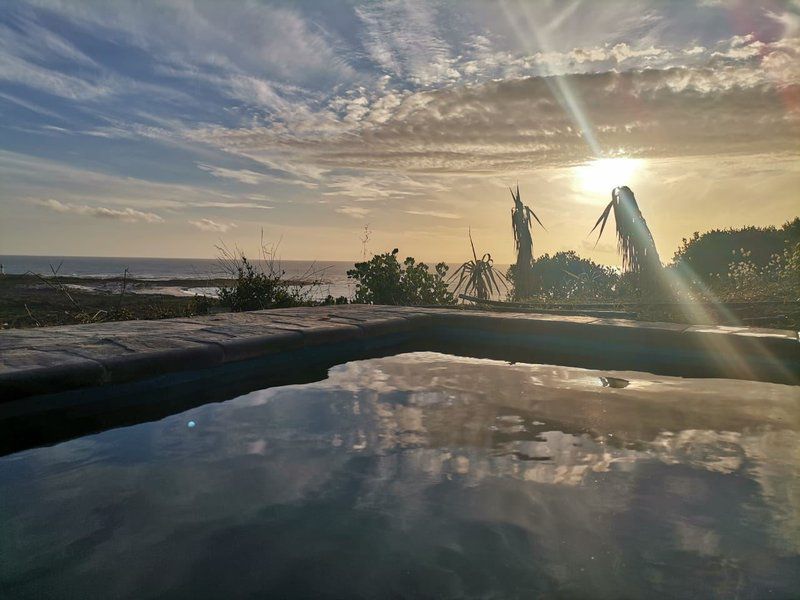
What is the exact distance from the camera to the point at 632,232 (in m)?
9.62

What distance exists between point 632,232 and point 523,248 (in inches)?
107

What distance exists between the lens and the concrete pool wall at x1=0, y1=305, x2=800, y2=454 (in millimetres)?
2932

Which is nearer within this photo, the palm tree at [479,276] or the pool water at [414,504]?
the pool water at [414,504]

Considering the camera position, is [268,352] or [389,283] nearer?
[268,352]

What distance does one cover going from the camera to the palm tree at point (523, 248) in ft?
39.0

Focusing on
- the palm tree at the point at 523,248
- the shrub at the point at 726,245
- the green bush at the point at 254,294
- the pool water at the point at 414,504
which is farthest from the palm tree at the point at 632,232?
A: the shrub at the point at 726,245

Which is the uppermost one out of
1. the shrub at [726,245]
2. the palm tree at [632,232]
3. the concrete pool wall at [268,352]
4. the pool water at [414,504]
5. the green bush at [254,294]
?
the shrub at [726,245]

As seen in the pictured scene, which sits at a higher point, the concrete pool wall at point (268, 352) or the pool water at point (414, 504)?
the concrete pool wall at point (268, 352)

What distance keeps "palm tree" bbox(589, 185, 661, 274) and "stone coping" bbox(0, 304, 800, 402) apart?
4559mm

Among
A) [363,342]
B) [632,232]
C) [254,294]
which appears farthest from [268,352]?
[632,232]

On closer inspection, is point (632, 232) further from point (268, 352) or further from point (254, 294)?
point (268, 352)

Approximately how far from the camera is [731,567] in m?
1.64

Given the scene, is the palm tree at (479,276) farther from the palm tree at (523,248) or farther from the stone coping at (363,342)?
the stone coping at (363,342)

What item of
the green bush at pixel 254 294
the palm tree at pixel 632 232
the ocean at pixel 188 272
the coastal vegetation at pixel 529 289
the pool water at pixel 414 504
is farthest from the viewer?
the ocean at pixel 188 272
